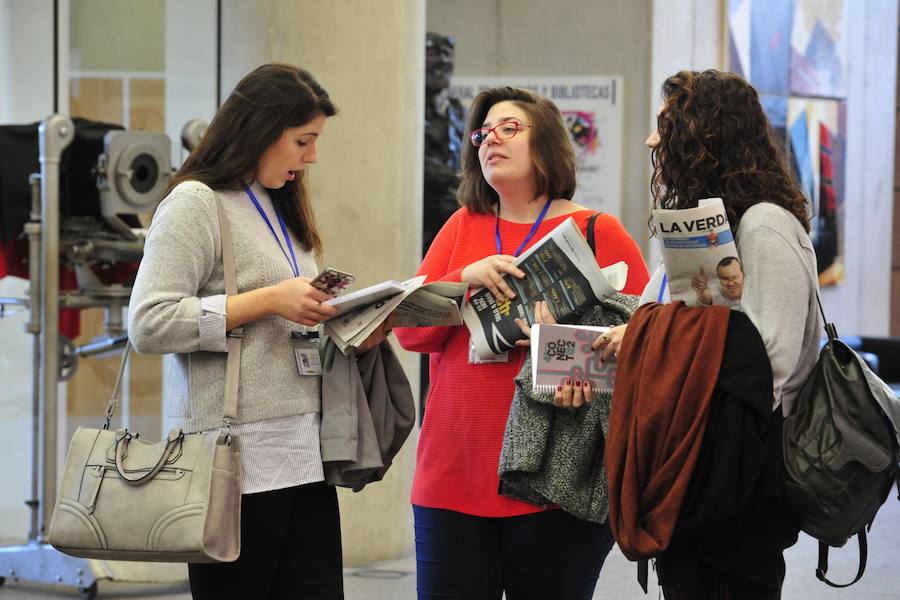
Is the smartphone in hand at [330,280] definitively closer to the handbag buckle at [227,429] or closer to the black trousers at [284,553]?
the handbag buckle at [227,429]

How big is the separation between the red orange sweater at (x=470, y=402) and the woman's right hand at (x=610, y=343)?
1.04 feet

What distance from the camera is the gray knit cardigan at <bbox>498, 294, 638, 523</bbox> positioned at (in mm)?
2518

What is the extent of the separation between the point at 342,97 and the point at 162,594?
7.27 feet

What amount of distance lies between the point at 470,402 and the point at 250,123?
31.6 inches

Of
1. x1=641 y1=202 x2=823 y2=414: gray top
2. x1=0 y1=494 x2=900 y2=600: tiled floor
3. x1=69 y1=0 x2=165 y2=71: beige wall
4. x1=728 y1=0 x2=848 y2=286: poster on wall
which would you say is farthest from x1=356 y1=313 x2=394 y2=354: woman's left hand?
x1=728 y1=0 x2=848 y2=286: poster on wall

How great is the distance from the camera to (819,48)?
12789 mm

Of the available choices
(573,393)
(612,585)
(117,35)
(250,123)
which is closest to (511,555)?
(573,393)

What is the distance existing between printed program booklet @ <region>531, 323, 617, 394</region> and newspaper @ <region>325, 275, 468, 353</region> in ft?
0.62

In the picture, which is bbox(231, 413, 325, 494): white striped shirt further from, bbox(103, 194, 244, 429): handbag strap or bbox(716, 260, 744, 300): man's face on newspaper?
bbox(716, 260, 744, 300): man's face on newspaper

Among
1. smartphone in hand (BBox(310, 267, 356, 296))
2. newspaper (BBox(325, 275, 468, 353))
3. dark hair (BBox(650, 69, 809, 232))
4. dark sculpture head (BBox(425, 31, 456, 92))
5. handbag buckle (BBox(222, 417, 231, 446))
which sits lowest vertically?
handbag buckle (BBox(222, 417, 231, 446))

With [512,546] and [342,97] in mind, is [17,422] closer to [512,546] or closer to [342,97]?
[342,97]

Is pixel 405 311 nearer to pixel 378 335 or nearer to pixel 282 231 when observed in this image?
pixel 378 335

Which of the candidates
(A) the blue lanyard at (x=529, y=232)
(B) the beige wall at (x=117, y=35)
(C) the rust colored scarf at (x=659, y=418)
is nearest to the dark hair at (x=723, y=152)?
(C) the rust colored scarf at (x=659, y=418)

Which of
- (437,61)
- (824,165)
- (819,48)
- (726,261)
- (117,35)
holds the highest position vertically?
(819,48)
